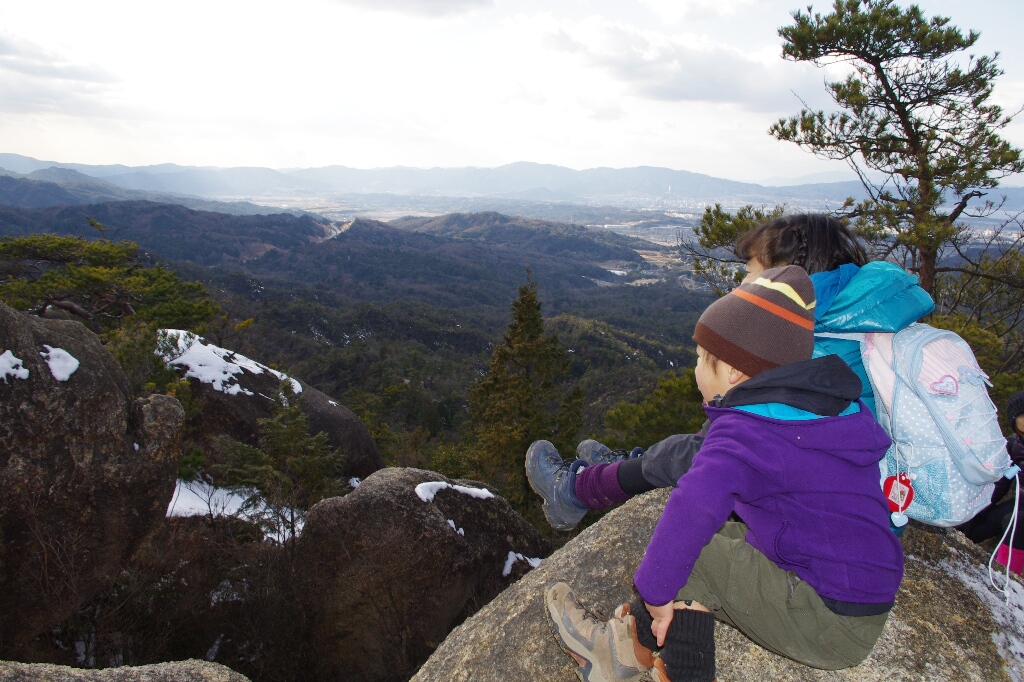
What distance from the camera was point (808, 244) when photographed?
207 centimetres

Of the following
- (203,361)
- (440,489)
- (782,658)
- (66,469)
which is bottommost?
(203,361)

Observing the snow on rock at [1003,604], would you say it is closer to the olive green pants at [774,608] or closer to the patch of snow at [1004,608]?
the patch of snow at [1004,608]

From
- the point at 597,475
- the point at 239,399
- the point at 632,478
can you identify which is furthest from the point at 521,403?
the point at 632,478

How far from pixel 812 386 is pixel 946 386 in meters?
0.51

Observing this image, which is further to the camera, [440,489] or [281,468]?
[281,468]

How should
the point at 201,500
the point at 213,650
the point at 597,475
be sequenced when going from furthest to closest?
the point at 201,500
the point at 213,650
the point at 597,475

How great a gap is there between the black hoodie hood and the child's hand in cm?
67

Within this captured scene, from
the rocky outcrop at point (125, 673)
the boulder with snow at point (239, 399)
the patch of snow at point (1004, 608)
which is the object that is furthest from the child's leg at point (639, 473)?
the boulder with snow at point (239, 399)

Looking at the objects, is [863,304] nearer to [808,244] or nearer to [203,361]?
[808,244]

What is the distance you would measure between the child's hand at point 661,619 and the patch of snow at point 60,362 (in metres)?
5.16

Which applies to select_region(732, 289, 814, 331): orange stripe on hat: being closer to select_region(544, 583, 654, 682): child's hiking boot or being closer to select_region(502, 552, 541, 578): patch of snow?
select_region(544, 583, 654, 682): child's hiking boot

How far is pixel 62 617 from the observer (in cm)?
437

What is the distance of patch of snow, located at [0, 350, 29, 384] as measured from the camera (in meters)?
4.25

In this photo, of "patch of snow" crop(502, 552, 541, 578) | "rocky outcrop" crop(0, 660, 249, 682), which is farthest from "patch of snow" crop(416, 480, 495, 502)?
"rocky outcrop" crop(0, 660, 249, 682)
